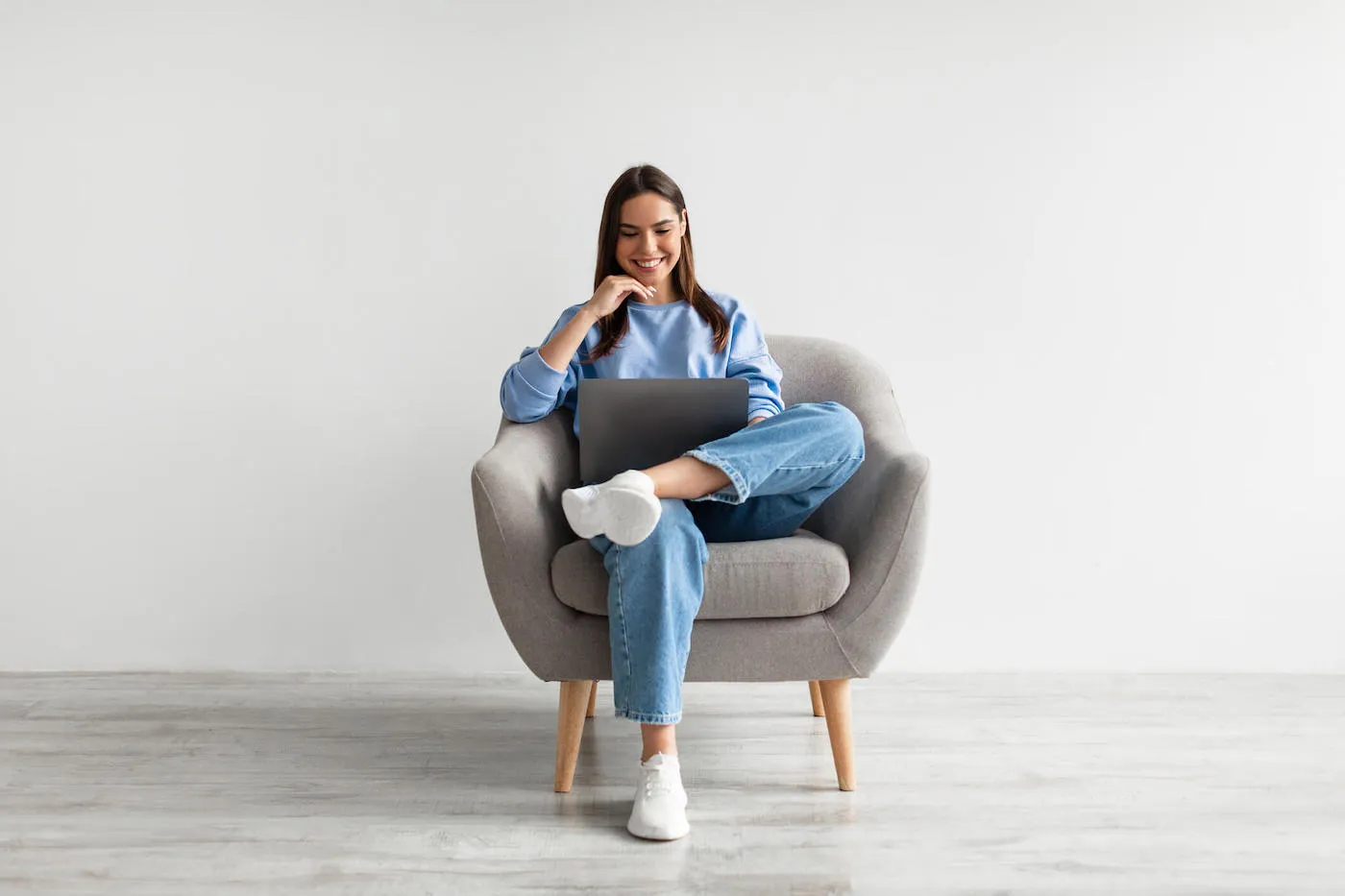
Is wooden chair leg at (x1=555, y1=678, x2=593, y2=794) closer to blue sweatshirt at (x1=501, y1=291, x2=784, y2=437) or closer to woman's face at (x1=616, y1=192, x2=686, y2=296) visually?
blue sweatshirt at (x1=501, y1=291, x2=784, y2=437)

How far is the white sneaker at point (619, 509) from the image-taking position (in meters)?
1.81

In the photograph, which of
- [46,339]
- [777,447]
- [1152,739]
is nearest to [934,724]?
[1152,739]

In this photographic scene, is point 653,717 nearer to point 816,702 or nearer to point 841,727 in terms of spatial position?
point 841,727

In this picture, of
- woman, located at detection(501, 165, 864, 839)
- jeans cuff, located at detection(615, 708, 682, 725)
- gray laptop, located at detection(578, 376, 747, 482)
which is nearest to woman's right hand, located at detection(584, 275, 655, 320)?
woman, located at detection(501, 165, 864, 839)

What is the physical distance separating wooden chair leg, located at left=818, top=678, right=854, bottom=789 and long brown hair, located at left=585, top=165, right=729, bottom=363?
71cm

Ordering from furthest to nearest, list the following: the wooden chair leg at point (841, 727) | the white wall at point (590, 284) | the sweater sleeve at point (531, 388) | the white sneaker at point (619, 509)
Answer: the white wall at point (590, 284)
the sweater sleeve at point (531, 388)
the wooden chair leg at point (841, 727)
the white sneaker at point (619, 509)

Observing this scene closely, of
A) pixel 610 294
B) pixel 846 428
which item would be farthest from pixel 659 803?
pixel 610 294

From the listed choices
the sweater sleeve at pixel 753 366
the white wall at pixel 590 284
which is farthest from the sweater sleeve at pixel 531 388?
the white wall at pixel 590 284

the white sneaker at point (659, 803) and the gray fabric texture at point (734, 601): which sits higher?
the gray fabric texture at point (734, 601)

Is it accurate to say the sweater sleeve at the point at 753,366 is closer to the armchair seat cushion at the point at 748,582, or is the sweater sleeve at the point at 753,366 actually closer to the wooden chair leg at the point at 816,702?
the armchair seat cushion at the point at 748,582

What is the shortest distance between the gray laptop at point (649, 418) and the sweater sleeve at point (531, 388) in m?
0.15

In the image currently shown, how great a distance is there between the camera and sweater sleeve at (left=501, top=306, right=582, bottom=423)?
7.25 feet

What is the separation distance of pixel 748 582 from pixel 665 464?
24 centimetres

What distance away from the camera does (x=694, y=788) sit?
2049 mm
